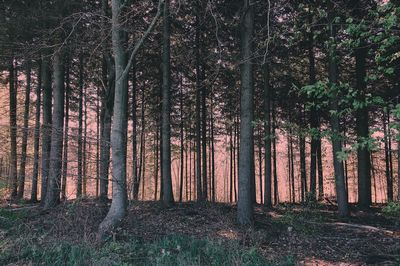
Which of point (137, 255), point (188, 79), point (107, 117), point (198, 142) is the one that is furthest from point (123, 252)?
point (188, 79)

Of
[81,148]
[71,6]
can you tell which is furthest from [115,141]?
[71,6]

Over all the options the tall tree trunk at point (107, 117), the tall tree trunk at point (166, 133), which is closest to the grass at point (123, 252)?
the tall tree trunk at point (107, 117)

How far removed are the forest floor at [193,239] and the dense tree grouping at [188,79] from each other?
0.68 meters

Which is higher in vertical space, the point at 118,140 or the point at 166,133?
the point at 166,133

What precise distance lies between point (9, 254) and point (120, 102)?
13.8ft

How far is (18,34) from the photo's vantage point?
11281mm

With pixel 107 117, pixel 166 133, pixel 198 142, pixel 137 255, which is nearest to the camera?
pixel 137 255

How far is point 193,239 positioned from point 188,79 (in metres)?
13.0

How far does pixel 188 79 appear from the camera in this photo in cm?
1944

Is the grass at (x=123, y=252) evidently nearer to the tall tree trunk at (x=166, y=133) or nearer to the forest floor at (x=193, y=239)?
the forest floor at (x=193, y=239)

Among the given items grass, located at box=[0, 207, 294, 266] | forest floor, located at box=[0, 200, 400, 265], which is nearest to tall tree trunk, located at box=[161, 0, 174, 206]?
forest floor, located at box=[0, 200, 400, 265]

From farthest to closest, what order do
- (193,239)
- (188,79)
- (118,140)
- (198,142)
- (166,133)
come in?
1. (188,79)
2. (198,142)
3. (166,133)
4. (118,140)
5. (193,239)

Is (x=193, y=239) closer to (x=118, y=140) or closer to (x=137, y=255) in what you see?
(x=137, y=255)

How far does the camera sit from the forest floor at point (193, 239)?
6363 mm
